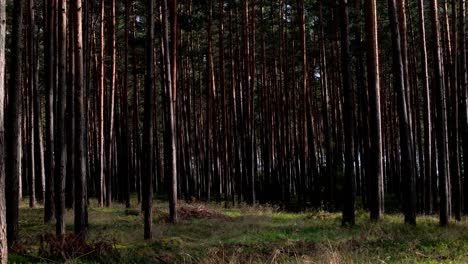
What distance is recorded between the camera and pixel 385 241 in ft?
32.3

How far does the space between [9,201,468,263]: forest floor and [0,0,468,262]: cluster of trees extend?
84cm

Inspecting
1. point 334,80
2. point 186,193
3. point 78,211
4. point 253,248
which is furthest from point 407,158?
point 334,80

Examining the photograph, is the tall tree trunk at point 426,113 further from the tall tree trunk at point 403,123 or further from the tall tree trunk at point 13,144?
the tall tree trunk at point 13,144

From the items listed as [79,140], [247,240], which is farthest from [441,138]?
[79,140]

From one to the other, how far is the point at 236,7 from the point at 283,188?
1058 cm

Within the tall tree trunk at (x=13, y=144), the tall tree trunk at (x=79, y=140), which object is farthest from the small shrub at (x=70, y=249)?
the tall tree trunk at (x=79, y=140)

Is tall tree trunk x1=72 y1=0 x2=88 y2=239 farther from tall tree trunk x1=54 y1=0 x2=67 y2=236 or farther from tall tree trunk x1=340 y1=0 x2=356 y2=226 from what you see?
tall tree trunk x1=340 y1=0 x2=356 y2=226

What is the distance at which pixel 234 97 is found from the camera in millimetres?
24484

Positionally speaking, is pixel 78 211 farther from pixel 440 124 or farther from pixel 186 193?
pixel 186 193

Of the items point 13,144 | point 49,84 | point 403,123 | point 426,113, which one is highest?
point 49,84

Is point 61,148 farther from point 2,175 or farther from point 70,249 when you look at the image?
point 2,175

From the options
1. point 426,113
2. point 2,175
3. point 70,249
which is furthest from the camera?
point 426,113

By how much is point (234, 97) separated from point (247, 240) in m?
13.9

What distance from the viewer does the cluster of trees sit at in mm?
11688
